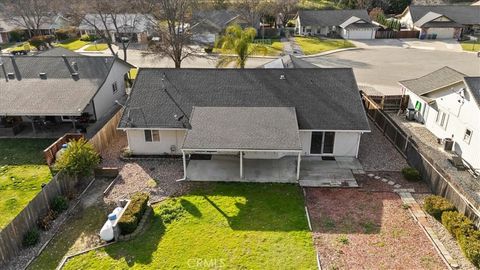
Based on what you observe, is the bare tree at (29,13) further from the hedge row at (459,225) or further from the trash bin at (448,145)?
the hedge row at (459,225)

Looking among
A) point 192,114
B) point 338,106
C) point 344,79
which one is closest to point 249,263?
point 192,114

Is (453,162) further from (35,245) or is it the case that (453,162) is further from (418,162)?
(35,245)

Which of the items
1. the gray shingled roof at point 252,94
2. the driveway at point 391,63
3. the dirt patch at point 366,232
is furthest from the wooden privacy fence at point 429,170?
the driveway at point 391,63

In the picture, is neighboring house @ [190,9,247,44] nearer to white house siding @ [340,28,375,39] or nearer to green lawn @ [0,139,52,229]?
white house siding @ [340,28,375,39]

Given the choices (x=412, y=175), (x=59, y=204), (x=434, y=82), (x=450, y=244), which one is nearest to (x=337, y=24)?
(x=434, y=82)

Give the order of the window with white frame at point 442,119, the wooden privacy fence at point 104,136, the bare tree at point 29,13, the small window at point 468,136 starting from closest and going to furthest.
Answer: the small window at point 468,136 → the wooden privacy fence at point 104,136 → the window with white frame at point 442,119 → the bare tree at point 29,13

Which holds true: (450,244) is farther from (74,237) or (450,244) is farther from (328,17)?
(328,17)
